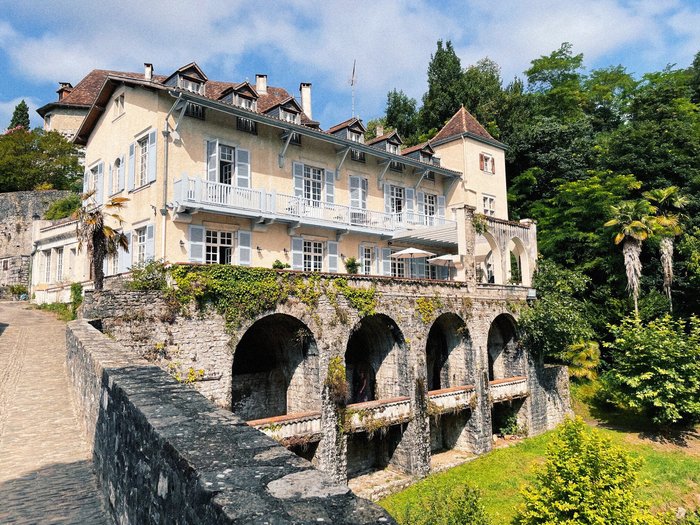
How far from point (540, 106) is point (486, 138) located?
16.5 metres

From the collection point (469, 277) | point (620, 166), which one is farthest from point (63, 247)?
point (620, 166)

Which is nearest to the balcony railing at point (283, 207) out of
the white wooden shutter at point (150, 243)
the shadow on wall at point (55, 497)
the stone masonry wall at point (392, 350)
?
the white wooden shutter at point (150, 243)

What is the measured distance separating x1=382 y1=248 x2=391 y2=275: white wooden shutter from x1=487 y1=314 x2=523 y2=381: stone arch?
6577 mm

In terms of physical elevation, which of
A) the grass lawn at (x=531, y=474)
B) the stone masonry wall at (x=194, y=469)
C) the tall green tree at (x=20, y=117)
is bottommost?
the grass lawn at (x=531, y=474)

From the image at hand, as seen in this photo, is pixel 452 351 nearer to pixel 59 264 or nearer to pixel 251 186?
pixel 251 186

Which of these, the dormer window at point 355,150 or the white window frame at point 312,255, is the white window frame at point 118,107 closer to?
the white window frame at point 312,255

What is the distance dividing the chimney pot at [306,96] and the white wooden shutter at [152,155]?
1569cm

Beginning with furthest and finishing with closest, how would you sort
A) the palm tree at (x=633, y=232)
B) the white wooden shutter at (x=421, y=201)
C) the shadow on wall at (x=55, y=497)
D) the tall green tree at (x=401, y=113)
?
1. the tall green tree at (x=401, y=113)
2. the white wooden shutter at (x=421, y=201)
3. the palm tree at (x=633, y=232)
4. the shadow on wall at (x=55, y=497)

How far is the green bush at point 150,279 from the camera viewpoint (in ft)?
50.5

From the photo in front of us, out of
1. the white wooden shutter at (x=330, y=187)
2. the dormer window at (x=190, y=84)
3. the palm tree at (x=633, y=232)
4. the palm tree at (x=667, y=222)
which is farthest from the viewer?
the palm tree at (x=667, y=222)

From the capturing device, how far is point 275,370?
765 inches

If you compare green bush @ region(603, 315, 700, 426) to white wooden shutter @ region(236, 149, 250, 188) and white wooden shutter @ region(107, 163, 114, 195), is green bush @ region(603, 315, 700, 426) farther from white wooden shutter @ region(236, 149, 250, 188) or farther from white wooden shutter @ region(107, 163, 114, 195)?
white wooden shutter @ region(107, 163, 114, 195)

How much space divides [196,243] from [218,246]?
0.95m

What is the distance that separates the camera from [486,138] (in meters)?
33.3
